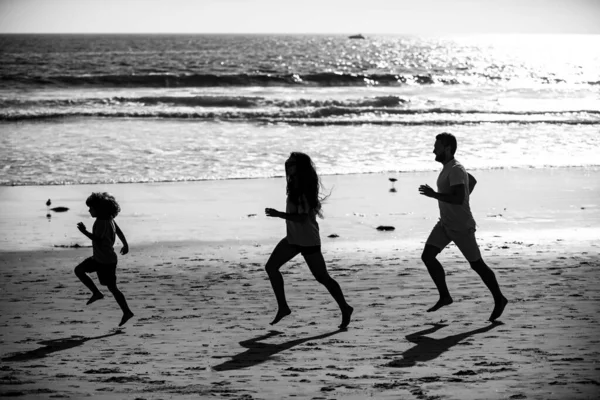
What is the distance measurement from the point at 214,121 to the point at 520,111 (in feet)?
41.4

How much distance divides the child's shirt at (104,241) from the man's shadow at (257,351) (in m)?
1.40

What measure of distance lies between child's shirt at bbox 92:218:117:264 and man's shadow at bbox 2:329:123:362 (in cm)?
64

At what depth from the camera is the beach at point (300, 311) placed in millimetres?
4941

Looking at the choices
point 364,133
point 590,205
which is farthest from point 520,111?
point 590,205

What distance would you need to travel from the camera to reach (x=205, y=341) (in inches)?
237

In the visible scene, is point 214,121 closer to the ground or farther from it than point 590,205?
farther from it

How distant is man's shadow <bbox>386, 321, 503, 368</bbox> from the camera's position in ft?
17.6

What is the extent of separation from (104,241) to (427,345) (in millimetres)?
2607

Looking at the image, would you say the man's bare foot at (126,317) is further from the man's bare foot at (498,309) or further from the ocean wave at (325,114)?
the ocean wave at (325,114)

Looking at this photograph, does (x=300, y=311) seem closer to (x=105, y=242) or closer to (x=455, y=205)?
(x=455, y=205)

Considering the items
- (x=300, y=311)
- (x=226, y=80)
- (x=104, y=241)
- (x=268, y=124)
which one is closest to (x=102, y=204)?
(x=104, y=241)

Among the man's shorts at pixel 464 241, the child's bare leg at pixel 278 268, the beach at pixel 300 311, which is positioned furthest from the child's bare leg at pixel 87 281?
the man's shorts at pixel 464 241

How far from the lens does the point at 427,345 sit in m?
5.76

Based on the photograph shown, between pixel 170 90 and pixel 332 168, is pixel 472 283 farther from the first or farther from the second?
pixel 170 90
